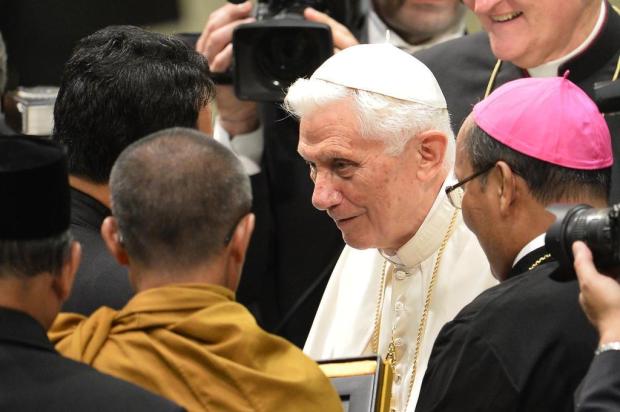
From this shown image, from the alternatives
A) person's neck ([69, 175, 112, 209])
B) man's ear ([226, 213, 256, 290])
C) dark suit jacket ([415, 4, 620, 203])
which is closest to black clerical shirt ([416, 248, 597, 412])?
man's ear ([226, 213, 256, 290])

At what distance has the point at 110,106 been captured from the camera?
3459 mm

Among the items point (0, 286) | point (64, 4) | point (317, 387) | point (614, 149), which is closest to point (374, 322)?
point (614, 149)

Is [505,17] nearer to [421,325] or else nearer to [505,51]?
[505,51]

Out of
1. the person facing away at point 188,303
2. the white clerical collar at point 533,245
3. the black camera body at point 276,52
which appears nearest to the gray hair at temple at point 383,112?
the white clerical collar at point 533,245

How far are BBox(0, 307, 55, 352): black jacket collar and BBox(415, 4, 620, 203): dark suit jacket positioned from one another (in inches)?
78.0

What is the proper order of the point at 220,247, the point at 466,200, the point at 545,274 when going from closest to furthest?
the point at 220,247, the point at 545,274, the point at 466,200

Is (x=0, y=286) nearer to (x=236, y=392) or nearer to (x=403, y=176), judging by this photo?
(x=236, y=392)

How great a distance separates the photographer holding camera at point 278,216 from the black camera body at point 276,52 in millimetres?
105

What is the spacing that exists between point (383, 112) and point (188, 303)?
1.17 meters

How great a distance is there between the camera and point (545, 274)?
10.2 feet

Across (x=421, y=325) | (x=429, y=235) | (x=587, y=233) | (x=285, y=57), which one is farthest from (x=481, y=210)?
(x=285, y=57)

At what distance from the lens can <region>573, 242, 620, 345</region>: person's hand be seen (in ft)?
9.04

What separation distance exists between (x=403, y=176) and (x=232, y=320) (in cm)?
116

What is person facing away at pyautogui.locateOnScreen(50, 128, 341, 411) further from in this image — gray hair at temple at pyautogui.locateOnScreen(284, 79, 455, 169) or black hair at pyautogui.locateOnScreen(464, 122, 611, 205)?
gray hair at temple at pyautogui.locateOnScreen(284, 79, 455, 169)
